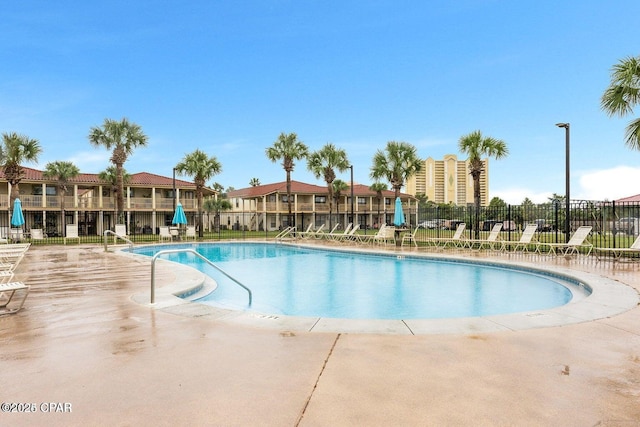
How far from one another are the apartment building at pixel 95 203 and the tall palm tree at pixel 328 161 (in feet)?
38.9

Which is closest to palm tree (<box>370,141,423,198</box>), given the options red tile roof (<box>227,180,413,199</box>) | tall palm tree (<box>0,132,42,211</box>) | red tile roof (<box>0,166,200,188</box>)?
red tile roof (<box>227,180,413,199</box>)

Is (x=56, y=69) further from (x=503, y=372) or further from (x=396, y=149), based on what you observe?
(x=503, y=372)

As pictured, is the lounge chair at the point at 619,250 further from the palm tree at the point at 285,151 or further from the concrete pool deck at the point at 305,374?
the palm tree at the point at 285,151

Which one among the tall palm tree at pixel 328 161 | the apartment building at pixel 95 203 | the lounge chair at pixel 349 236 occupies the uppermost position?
the tall palm tree at pixel 328 161

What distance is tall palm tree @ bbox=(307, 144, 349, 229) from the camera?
3500 centimetres

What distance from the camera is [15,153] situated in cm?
2355

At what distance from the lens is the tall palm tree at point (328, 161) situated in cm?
3500

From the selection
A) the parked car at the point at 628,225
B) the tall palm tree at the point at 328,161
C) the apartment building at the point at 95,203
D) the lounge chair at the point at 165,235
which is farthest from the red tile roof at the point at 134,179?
the parked car at the point at 628,225

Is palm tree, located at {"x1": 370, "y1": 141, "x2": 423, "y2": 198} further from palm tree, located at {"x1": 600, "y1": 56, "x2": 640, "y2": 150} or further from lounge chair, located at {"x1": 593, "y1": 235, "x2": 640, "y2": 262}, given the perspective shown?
palm tree, located at {"x1": 600, "y1": 56, "x2": 640, "y2": 150}

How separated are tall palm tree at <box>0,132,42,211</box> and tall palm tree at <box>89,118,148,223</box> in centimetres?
402

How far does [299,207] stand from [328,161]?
11612mm

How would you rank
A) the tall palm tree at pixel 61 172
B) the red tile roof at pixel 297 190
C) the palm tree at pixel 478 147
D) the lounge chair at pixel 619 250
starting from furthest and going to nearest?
the red tile roof at pixel 297 190 → the tall palm tree at pixel 61 172 → the palm tree at pixel 478 147 → the lounge chair at pixel 619 250

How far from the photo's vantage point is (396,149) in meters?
28.3

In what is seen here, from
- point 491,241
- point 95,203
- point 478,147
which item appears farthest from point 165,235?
point 478,147
